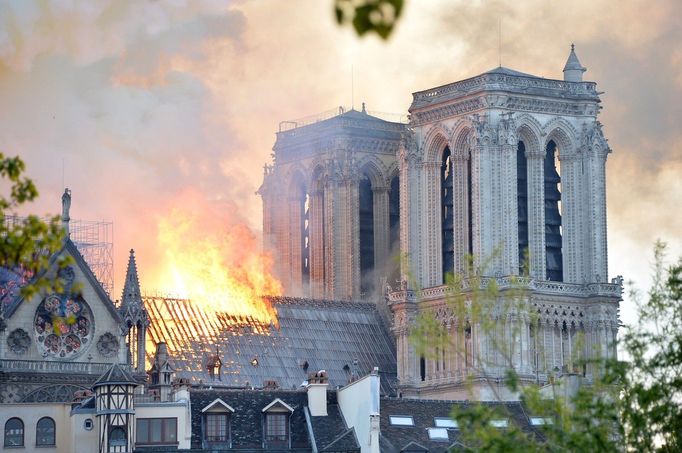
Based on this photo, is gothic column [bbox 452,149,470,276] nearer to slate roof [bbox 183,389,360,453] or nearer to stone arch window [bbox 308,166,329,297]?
stone arch window [bbox 308,166,329,297]

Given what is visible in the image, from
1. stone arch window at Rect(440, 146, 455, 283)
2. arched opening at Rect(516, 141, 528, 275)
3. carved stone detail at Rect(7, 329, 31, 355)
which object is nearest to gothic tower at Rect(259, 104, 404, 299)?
stone arch window at Rect(440, 146, 455, 283)

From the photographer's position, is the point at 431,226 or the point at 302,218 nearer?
the point at 431,226

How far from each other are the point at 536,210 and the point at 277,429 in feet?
158

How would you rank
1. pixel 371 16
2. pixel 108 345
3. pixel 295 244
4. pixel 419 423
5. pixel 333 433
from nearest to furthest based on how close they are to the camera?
pixel 371 16 < pixel 333 433 < pixel 419 423 < pixel 108 345 < pixel 295 244

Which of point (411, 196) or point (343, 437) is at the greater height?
point (411, 196)

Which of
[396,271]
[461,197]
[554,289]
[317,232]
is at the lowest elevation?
[554,289]

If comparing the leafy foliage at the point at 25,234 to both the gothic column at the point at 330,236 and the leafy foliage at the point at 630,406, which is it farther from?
the gothic column at the point at 330,236

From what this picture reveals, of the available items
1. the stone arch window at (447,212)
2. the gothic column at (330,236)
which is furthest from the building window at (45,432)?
the gothic column at (330,236)

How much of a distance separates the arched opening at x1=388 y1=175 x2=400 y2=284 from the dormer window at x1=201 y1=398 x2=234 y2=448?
58.6 m

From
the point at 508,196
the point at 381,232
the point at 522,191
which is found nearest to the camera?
the point at 508,196

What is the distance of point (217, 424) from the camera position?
11006cm

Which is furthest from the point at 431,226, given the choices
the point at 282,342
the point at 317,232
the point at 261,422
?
Answer: the point at 261,422

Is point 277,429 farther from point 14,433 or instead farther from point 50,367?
point 50,367

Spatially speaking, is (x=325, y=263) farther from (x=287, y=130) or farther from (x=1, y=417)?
(x=1, y=417)
